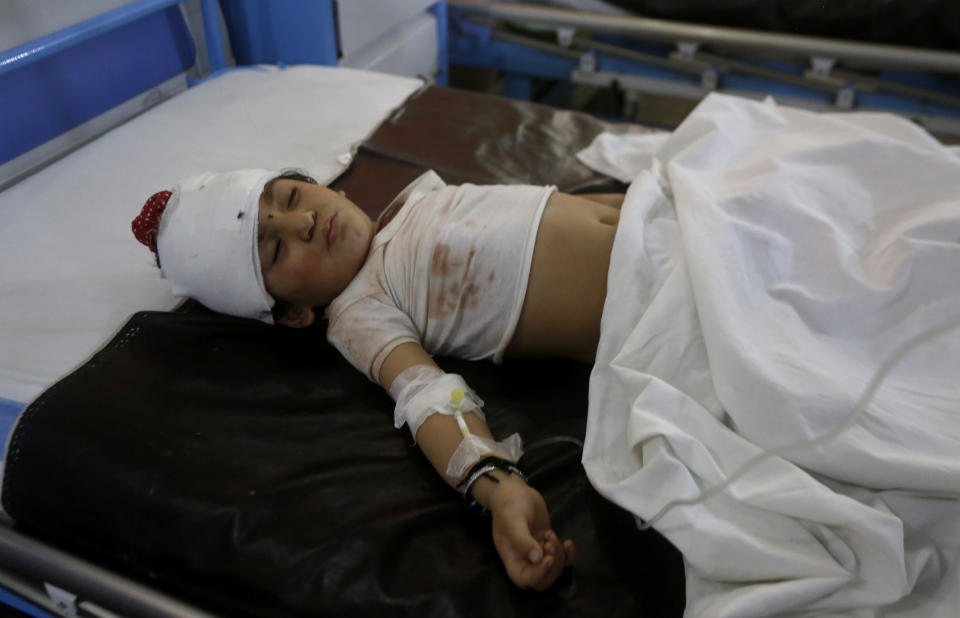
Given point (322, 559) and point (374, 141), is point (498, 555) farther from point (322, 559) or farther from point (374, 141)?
point (374, 141)

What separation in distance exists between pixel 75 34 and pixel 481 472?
3.95ft

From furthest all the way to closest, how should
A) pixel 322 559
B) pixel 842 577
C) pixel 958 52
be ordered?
pixel 958 52 → pixel 322 559 → pixel 842 577

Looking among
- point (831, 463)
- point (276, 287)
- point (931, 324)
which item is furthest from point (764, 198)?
point (276, 287)

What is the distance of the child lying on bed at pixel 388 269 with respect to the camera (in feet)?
3.43

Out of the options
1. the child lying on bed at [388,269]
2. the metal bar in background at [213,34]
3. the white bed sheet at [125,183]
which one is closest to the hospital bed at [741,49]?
the white bed sheet at [125,183]

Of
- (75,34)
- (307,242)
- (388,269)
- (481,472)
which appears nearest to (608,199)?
(388,269)

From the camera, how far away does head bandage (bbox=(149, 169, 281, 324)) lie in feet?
3.41

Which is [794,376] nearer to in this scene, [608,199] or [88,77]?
[608,199]

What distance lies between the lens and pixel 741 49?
222 cm

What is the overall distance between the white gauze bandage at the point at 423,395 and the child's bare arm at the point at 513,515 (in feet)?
0.04

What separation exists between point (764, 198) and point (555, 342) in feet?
1.24

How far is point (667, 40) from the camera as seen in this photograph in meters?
2.28

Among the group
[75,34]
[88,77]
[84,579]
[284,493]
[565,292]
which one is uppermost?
[75,34]

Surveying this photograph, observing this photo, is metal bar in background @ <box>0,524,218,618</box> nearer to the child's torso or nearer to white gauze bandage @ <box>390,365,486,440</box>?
white gauze bandage @ <box>390,365,486,440</box>
